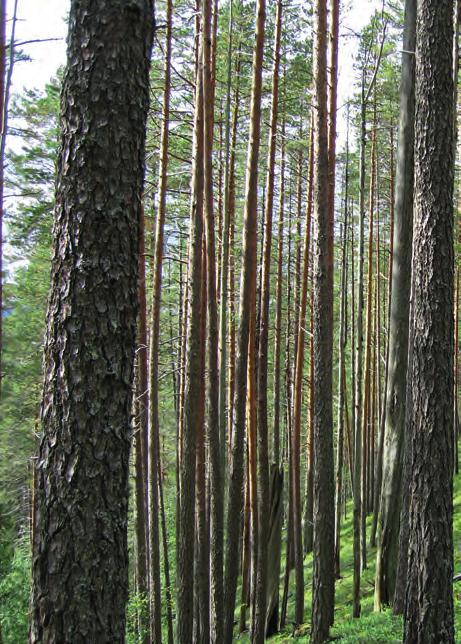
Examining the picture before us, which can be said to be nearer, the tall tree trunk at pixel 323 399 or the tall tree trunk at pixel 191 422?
the tall tree trunk at pixel 191 422

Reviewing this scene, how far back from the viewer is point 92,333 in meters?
2.67

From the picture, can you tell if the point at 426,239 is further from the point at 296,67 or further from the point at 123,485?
the point at 296,67

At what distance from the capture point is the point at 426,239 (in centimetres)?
526

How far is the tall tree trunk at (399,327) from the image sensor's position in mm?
8023

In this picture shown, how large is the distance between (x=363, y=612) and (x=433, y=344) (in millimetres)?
7814

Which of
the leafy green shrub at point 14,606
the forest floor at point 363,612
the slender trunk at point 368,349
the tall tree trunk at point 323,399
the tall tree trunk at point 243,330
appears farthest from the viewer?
the slender trunk at point 368,349

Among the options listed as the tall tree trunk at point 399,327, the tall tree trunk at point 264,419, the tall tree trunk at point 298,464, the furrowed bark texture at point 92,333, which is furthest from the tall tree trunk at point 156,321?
the furrowed bark texture at point 92,333

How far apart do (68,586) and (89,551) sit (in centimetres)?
16

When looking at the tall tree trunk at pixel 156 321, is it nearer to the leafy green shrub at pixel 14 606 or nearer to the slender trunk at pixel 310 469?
the leafy green shrub at pixel 14 606

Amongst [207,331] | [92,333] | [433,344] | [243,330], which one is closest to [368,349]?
[207,331]

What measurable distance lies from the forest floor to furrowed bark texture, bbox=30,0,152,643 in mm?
5551

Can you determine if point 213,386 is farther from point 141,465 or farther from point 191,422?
point 141,465

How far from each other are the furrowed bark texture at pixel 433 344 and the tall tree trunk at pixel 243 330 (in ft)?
13.2

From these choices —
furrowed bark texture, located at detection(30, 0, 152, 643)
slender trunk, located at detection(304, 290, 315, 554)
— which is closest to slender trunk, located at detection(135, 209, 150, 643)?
slender trunk, located at detection(304, 290, 315, 554)
